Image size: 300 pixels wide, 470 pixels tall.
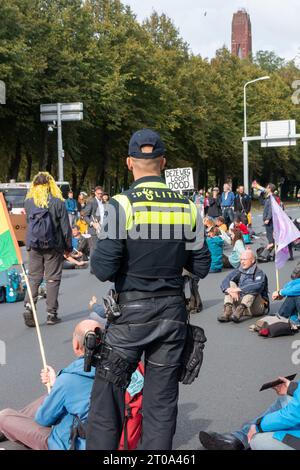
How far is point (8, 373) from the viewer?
7.33 metres

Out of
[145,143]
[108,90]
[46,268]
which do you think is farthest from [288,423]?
[108,90]

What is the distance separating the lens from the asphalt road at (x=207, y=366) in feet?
19.5

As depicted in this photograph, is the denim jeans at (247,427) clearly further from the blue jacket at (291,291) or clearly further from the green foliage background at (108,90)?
the green foliage background at (108,90)

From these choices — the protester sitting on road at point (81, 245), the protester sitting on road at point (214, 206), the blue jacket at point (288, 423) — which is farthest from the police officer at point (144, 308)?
the protester sitting on road at point (214, 206)

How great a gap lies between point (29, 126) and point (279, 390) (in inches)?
1317

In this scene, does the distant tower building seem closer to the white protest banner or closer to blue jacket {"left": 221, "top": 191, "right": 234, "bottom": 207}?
blue jacket {"left": 221, "top": 191, "right": 234, "bottom": 207}

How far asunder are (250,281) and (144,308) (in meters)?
6.41

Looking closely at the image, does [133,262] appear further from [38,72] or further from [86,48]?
[86,48]

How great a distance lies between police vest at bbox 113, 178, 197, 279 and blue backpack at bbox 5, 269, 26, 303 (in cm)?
821

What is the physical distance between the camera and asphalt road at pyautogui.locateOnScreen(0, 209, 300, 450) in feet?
19.5

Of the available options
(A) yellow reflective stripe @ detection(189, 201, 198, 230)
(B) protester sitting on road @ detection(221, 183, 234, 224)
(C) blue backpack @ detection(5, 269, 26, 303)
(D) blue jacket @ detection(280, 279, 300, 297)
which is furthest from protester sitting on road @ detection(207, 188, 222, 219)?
(A) yellow reflective stripe @ detection(189, 201, 198, 230)

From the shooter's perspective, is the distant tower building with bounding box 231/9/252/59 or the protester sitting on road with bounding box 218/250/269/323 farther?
the distant tower building with bounding box 231/9/252/59

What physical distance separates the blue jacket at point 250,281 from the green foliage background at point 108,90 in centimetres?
2280
